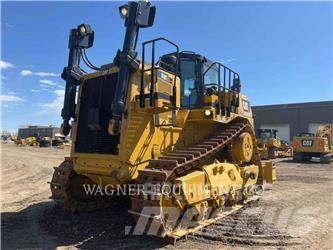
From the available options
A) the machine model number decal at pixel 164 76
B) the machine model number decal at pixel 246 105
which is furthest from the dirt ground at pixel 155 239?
the machine model number decal at pixel 164 76

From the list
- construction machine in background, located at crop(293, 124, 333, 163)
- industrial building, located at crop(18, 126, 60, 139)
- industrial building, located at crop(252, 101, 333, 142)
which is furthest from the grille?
industrial building, located at crop(18, 126, 60, 139)

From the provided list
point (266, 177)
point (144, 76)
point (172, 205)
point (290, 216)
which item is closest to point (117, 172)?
point (172, 205)

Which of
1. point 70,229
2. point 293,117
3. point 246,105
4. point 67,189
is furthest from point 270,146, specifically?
point 293,117

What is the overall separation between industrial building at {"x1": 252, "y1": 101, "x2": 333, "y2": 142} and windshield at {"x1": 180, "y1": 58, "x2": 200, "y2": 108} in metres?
44.8

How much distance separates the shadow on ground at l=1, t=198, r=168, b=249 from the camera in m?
5.92

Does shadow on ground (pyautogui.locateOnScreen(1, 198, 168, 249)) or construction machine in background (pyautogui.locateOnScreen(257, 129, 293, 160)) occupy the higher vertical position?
construction machine in background (pyautogui.locateOnScreen(257, 129, 293, 160))

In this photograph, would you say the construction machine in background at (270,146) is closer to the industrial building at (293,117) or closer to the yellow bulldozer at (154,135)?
the yellow bulldozer at (154,135)

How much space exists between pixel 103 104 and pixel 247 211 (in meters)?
4.04

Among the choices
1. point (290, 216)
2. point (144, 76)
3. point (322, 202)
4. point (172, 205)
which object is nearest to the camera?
point (172, 205)

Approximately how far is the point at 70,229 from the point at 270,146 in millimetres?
22697

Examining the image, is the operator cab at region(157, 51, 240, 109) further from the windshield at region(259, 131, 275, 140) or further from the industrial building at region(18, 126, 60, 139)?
the industrial building at region(18, 126, 60, 139)

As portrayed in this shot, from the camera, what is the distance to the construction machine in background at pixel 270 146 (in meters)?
26.3

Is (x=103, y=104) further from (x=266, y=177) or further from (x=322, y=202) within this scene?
(x=322, y=202)

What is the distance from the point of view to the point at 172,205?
596 cm
